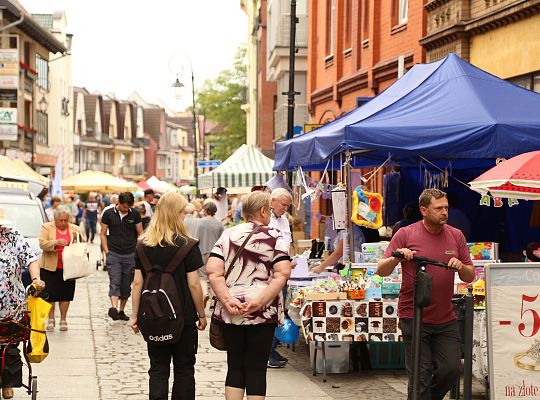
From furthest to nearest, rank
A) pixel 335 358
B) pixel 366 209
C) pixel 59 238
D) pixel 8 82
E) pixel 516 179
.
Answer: pixel 8 82, pixel 59 238, pixel 366 209, pixel 335 358, pixel 516 179

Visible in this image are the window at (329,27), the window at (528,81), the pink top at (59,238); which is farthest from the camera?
the window at (329,27)

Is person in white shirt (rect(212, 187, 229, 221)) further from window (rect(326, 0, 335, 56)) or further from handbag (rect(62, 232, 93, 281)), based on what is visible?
handbag (rect(62, 232, 93, 281))

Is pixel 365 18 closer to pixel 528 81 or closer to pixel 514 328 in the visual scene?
pixel 528 81

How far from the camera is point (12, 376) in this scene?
909 cm

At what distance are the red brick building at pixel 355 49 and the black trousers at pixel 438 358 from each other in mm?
10832

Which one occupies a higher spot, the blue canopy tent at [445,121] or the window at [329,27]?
the window at [329,27]

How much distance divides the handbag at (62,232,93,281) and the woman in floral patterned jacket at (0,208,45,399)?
15.9 ft

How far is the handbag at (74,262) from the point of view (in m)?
14.0

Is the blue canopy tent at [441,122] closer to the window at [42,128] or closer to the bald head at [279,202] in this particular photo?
the bald head at [279,202]

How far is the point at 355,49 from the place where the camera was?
1020 inches

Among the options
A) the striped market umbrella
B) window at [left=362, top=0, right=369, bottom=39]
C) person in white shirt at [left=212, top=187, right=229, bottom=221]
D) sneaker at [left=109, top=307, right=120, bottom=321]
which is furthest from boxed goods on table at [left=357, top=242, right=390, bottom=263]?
person in white shirt at [left=212, top=187, right=229, bottom=221]

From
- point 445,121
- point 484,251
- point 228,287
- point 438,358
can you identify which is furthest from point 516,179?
point 228,287

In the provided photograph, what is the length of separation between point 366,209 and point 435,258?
4.43 metres

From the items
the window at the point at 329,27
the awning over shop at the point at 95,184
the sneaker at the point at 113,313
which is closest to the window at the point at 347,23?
the window at the point at 329,27
